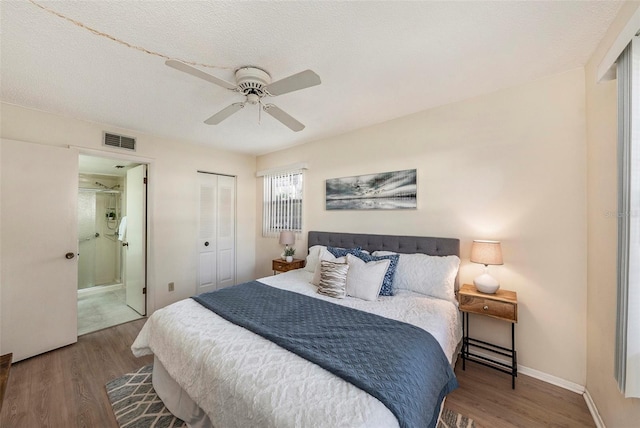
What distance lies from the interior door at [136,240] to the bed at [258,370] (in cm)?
196

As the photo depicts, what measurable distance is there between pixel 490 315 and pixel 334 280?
1351 mm

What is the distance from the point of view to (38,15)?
1421 mm

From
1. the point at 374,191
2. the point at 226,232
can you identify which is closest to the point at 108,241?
the point at 226,232

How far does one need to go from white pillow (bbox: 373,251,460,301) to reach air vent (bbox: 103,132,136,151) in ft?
12.2

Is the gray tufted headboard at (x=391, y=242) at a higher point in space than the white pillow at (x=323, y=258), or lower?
higher

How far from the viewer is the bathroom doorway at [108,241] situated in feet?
11.7

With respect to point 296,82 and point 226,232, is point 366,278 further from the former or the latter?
point 226,232

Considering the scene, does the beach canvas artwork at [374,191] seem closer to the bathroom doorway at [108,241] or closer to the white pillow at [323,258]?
the white pillow at [323,258]

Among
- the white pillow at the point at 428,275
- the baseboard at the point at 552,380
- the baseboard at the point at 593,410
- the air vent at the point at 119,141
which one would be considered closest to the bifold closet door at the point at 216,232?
the air vent at the point at 119,141

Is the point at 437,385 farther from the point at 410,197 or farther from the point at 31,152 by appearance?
the point at 31,152

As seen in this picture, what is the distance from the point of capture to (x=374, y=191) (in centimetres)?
311

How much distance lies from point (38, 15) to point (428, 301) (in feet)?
10.9

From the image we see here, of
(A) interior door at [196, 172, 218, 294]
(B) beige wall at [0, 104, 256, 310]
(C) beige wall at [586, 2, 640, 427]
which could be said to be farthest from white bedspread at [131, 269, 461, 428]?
(A) interior door at [196, 172, 218, 294]

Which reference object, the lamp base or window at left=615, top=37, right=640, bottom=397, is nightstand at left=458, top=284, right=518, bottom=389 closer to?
the lamp base
